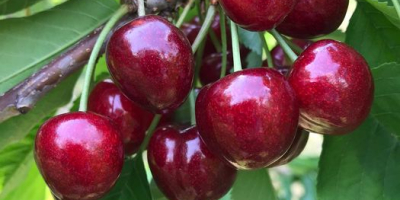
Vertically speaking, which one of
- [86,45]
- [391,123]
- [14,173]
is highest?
[86,45]

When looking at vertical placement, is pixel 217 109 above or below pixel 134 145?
above

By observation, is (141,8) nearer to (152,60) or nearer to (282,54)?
(152,60)

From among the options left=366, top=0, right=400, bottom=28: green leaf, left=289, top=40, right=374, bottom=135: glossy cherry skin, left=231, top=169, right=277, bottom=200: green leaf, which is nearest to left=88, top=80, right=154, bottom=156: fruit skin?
left=231, top=169, right=277, bottom=200: green leaf

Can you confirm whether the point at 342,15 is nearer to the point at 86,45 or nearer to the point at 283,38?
the point at 283,38

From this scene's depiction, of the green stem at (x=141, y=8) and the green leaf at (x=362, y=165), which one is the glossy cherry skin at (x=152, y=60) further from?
the green leaf at (x=362, y=165)

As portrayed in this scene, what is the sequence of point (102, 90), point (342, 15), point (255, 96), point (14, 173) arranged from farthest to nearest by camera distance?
point (14, 173)
point (102, 90)
point (342, 15)
point (255, 96)

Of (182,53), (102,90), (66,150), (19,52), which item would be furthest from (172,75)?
(19,52)

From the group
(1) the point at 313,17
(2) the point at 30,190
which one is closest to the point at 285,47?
(1) the point at 313,17
